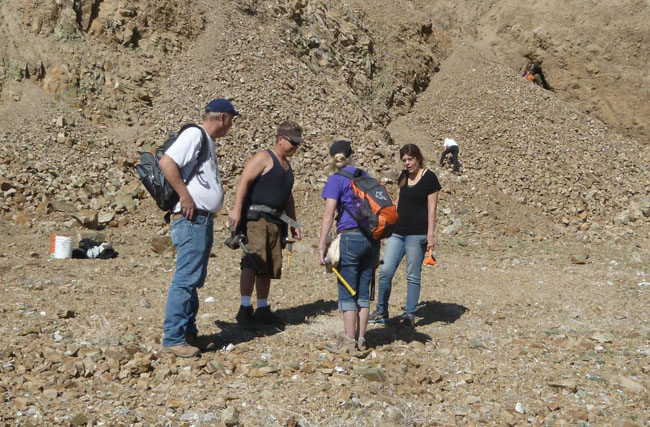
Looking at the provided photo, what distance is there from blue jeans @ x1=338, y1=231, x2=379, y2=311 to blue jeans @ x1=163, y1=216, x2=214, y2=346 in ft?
3.28

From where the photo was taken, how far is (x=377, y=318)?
222 inches

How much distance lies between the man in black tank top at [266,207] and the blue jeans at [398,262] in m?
1.07

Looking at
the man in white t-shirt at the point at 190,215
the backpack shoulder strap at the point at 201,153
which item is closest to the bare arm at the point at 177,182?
the man in white t-shirt at the point at 190,215

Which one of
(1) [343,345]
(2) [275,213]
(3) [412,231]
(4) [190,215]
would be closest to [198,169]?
(4) [190,215]

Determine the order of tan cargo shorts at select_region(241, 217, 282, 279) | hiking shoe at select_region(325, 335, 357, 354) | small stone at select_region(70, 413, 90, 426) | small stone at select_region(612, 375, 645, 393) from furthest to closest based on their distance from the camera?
tan cargo shorts at select_region(241, 217, 282, 279)
hiking shoe at select_region(325, 335, 357, 354)
small stone at select_region(612, 375, 645, 393)
small stone at select_region(70, 413, 90, 426)

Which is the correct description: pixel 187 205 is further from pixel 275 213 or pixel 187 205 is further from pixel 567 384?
pixel 567 384

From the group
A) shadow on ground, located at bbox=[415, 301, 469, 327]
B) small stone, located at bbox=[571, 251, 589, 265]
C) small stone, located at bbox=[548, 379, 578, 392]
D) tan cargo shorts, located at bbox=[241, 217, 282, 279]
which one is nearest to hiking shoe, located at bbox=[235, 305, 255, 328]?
tan cargo shorts, located at bbox=[241, 217, 282, 279]

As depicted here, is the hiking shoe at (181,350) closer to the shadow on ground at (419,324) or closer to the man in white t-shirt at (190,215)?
the man in white t-shirt at (190,215)

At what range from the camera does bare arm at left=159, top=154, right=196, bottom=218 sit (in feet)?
12.9

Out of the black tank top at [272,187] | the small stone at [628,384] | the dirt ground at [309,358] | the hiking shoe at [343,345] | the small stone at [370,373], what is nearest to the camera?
the dirt ground at [309,358]

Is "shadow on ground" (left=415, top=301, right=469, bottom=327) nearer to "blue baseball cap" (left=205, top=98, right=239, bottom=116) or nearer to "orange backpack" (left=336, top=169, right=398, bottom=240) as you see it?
"orange backpack" (left=336, top=169, right=398, bottom=240)

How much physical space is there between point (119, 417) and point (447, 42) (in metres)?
20.4

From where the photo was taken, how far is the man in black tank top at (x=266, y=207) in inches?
185

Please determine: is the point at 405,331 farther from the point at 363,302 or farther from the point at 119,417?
the point at 119,417
